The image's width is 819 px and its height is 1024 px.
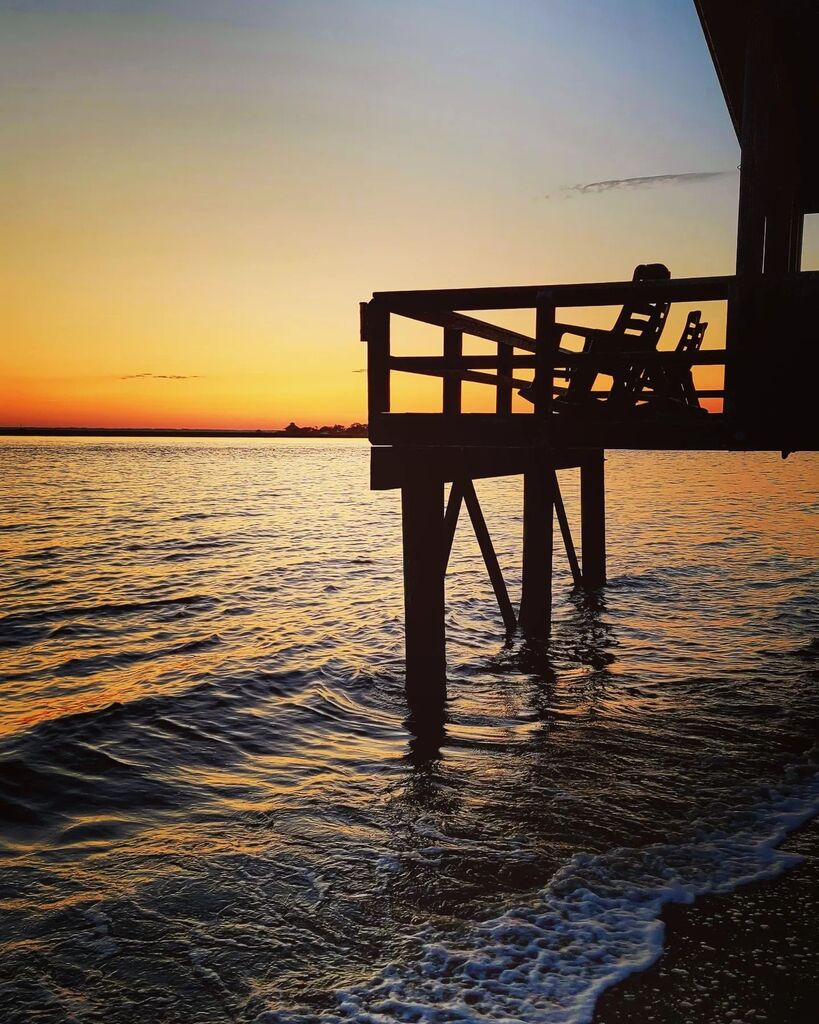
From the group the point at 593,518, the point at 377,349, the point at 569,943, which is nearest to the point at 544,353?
the point at 377,349

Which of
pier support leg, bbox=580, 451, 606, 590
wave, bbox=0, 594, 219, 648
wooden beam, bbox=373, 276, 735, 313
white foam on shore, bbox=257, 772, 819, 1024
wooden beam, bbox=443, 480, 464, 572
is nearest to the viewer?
white foam on shore, bbox=257, 772, 819, 1024

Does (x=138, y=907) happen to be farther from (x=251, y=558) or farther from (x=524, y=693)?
(x=251, y=558)

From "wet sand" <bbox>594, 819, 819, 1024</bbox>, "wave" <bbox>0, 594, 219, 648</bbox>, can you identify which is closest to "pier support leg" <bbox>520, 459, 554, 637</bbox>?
"wet sand" <bbox>594, 819, 819, 1024</bbox>

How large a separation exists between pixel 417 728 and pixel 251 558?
1291 centimetres

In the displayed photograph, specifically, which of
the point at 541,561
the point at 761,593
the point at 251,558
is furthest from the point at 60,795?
the point at 251,558

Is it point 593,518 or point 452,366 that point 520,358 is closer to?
point 452,366

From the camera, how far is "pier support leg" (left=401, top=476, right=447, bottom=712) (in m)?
7.64

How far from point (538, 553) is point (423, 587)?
1392 mm

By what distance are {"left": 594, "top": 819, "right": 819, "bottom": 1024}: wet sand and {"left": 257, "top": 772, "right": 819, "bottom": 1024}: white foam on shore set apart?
0.34ft

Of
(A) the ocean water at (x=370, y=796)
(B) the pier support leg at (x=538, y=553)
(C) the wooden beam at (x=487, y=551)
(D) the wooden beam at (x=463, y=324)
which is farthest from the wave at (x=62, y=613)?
(D) the wooden beam at (x=463, y=324)

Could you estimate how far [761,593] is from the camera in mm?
14383

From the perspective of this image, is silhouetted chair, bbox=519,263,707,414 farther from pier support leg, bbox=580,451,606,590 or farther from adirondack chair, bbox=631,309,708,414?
pier support leg, bbox=580,451,606,590

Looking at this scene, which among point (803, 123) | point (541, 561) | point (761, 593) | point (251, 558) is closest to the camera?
point (541, 561)

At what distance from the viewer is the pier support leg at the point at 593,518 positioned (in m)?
13.5
